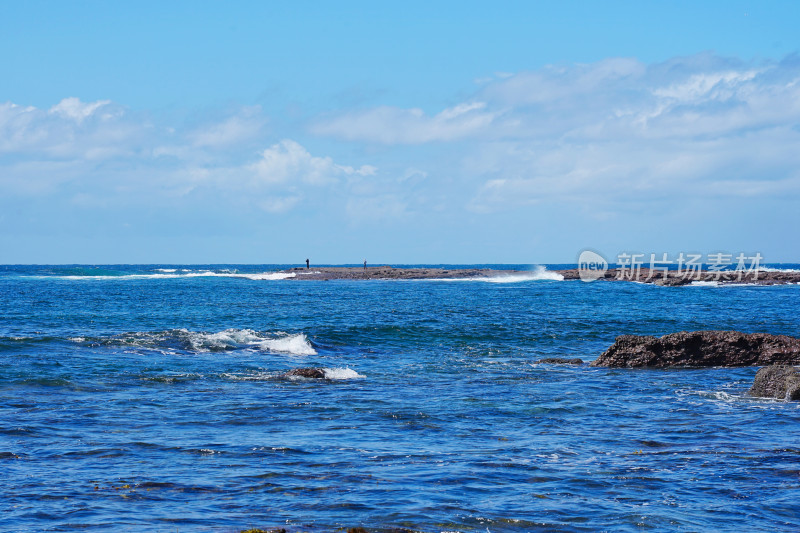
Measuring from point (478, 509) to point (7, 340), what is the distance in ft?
78.5

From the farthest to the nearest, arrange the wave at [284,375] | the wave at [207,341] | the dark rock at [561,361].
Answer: the wave at [207,341] < the dark rock at [561,361] < the wave at [284,375]

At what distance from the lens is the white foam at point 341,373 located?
21188mm

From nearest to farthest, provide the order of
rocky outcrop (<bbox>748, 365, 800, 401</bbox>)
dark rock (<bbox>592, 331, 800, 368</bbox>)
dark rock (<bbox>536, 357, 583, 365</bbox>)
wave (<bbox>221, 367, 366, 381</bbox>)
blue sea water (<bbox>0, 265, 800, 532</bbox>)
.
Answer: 1. blue sea water (<bbox>0, 265, 800, 532</bbox>)
2. rocky outcrop (<bbox>748, 365, 800, 401</bbox>)
3. wave (<bbox>221, 367, 366, 381</bbox>)
4. dark rock (<bbox>592, 331, 800, 368</bbox>)
5. dark rock (<bbox>536, 357, 583, 365</bbox>)

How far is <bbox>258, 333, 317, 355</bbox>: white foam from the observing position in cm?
2749

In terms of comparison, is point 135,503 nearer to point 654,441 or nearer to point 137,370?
point 654,441

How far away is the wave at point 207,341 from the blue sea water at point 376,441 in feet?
0.58

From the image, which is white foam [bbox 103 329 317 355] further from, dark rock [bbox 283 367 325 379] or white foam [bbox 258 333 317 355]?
dark rock [bbox 283 367 325 379]

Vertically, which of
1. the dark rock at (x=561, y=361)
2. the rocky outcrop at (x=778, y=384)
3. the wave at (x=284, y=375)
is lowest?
the wave at (x=284, y=375)

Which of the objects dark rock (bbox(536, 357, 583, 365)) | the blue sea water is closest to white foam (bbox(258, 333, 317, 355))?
the blue sea water

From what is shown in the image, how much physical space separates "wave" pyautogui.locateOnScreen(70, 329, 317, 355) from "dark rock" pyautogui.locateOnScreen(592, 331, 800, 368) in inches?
436

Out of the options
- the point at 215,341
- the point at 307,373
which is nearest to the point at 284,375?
the point at 307,373

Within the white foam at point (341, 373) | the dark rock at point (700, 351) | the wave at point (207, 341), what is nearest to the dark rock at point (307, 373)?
the white foam at point (341, 373)

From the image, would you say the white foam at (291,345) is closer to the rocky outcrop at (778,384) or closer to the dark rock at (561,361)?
the dark rock at (561,361)

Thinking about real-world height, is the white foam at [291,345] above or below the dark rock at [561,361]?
below
